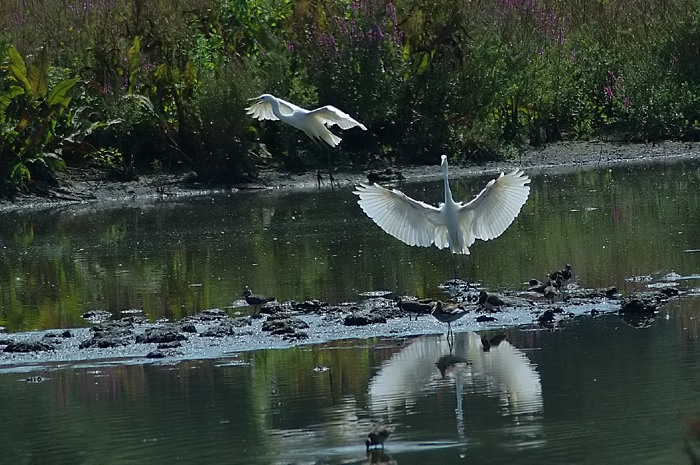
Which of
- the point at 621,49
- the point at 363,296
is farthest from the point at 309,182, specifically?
the point at 363,296

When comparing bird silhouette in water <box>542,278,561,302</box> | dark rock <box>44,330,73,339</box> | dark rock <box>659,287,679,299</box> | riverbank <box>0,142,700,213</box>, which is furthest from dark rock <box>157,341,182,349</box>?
riverbank <box>0,142,700,213</box>

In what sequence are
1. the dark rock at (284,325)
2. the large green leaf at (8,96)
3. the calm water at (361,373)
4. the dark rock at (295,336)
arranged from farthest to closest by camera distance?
1. the large green leaf at (8,96)
2. the dark rock at (284,325)
3. the dark rock at (295,336)
4. the calm water at (361,373)

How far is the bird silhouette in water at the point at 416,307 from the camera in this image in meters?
9.75

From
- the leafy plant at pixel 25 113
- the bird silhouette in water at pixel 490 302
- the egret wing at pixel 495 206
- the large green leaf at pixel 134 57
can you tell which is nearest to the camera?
the bird silhouette in water at pixel 490 302

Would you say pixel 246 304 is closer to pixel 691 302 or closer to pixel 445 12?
pixel 691 302

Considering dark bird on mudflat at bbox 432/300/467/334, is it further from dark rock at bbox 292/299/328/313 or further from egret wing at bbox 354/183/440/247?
egret wing at bbox 354/183/440/247

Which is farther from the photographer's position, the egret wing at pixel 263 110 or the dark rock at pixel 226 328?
the egret wing at pixel 263 110

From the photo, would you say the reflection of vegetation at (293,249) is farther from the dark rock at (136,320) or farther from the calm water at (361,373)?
the dark rock at (136,320)

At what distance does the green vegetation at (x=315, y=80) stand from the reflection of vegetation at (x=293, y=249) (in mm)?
1607

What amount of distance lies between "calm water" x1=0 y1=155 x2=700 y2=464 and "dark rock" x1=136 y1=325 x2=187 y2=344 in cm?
55

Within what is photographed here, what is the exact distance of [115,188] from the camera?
64.6 feet

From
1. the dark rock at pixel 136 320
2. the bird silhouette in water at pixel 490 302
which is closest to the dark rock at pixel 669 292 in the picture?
the bird silhouette in water at pixel 490 302

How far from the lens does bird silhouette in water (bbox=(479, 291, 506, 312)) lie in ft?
32.0

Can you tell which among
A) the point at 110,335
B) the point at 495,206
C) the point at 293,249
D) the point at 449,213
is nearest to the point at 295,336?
the point at 110,335
